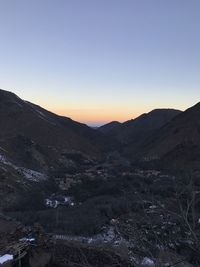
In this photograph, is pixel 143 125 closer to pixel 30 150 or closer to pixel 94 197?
pixel 30 150

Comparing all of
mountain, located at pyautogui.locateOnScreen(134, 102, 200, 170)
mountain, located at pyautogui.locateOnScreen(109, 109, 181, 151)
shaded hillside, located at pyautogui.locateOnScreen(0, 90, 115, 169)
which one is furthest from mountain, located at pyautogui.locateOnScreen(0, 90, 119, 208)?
mountain, located at pyautogui.locateOnScreen(109, 109, 181, 151)

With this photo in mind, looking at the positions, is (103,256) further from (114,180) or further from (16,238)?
(114,180)

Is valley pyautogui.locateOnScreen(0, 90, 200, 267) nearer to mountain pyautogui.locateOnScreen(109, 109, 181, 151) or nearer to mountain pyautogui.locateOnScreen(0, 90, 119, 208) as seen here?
mountain pyautogui.locateOnScreen(0, 90, 119, 208)

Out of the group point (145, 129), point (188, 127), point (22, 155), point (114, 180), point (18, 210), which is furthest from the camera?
point (145, 129)

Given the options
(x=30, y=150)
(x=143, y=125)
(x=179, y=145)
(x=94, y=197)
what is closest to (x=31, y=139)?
(x=30, y=150)

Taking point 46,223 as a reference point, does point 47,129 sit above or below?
above

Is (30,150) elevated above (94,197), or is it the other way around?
(30,150)

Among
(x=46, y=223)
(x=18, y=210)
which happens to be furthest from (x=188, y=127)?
(x=46, y=223)
